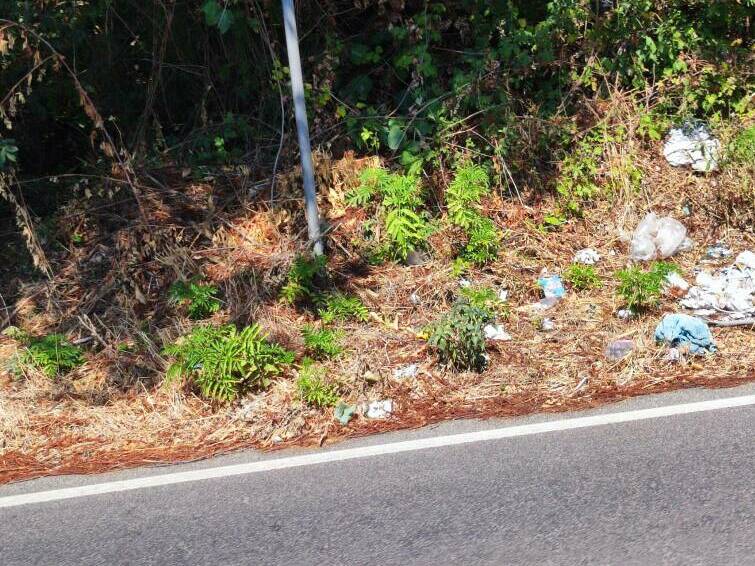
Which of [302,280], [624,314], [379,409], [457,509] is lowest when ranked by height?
[457,509]

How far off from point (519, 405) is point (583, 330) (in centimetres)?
105

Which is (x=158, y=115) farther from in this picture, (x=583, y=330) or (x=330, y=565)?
(x=330, y=565)

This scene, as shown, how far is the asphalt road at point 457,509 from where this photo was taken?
361 cm

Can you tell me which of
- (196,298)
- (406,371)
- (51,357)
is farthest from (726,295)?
(51,357)

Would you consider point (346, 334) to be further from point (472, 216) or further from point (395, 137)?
point (395, 137)

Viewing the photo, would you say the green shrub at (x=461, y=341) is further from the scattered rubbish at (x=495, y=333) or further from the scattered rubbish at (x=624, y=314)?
the scattered rubbish at (x=624, y=314)

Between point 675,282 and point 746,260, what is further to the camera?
point 746,260

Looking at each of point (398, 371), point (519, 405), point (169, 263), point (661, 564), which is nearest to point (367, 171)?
point (169, 263)

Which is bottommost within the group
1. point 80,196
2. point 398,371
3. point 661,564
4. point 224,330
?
point 661,564

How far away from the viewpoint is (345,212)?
280 inches

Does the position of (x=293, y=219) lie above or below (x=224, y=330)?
above

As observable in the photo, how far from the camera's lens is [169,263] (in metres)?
6.59

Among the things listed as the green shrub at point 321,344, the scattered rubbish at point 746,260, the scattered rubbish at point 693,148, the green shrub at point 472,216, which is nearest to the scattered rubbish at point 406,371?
the green shrub at point 321,344

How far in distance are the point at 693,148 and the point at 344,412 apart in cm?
423
